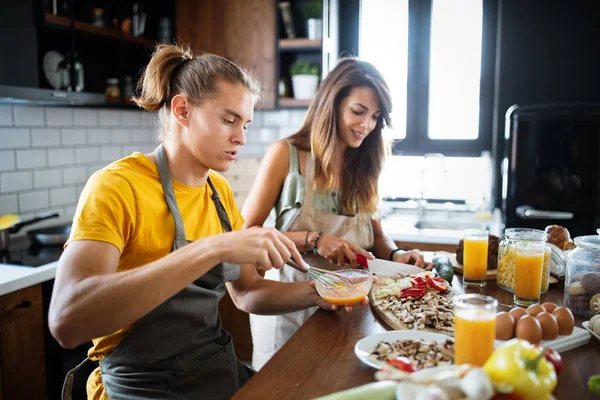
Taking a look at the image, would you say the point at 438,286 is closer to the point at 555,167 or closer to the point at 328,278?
the point at 328,278

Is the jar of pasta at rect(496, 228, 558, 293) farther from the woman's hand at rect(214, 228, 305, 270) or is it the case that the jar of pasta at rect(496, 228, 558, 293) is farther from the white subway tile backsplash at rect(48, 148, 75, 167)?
the white subway tile backsplash at rect(48, 148, 75, 167)

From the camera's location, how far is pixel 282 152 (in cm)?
236

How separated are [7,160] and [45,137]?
293 millimetres

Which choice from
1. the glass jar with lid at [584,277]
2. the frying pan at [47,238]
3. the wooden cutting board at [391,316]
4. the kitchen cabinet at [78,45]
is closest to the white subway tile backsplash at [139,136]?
the kitchen cabinet at [78,45]

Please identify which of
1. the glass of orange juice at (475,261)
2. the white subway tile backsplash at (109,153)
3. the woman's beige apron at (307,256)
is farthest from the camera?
the white subway tile backsplash at (109,153)

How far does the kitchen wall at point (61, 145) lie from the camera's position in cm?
289

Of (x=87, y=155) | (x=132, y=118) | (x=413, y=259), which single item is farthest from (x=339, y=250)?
(x=132, y=118)

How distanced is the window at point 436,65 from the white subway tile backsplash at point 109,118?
1944 mm

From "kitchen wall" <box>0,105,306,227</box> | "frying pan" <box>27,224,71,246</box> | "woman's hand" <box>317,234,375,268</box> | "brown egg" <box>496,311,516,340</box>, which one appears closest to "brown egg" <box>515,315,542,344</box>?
"brown egg" <box>496,311,516,340</box>

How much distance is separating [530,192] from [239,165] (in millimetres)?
2101

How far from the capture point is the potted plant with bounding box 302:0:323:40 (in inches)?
Answer: 147

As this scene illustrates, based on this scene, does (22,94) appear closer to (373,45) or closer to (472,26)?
(373,45)

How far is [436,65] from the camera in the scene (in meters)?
4.12

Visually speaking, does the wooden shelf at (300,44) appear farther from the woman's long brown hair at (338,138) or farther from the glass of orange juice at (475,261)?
the glass of orange juice at (475,261)
